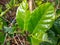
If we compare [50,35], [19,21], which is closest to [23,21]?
[19,21]

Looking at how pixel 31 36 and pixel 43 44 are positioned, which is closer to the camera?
pixel 31 36

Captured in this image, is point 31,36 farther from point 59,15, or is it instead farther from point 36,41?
point 59,15

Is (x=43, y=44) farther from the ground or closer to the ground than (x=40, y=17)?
closer to the ground

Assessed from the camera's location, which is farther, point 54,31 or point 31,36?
point 54,31

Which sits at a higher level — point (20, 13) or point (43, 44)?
point (20, 13)

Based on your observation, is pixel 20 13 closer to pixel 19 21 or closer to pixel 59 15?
pixel 19 21

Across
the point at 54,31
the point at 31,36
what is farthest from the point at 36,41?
the point at 54,31
